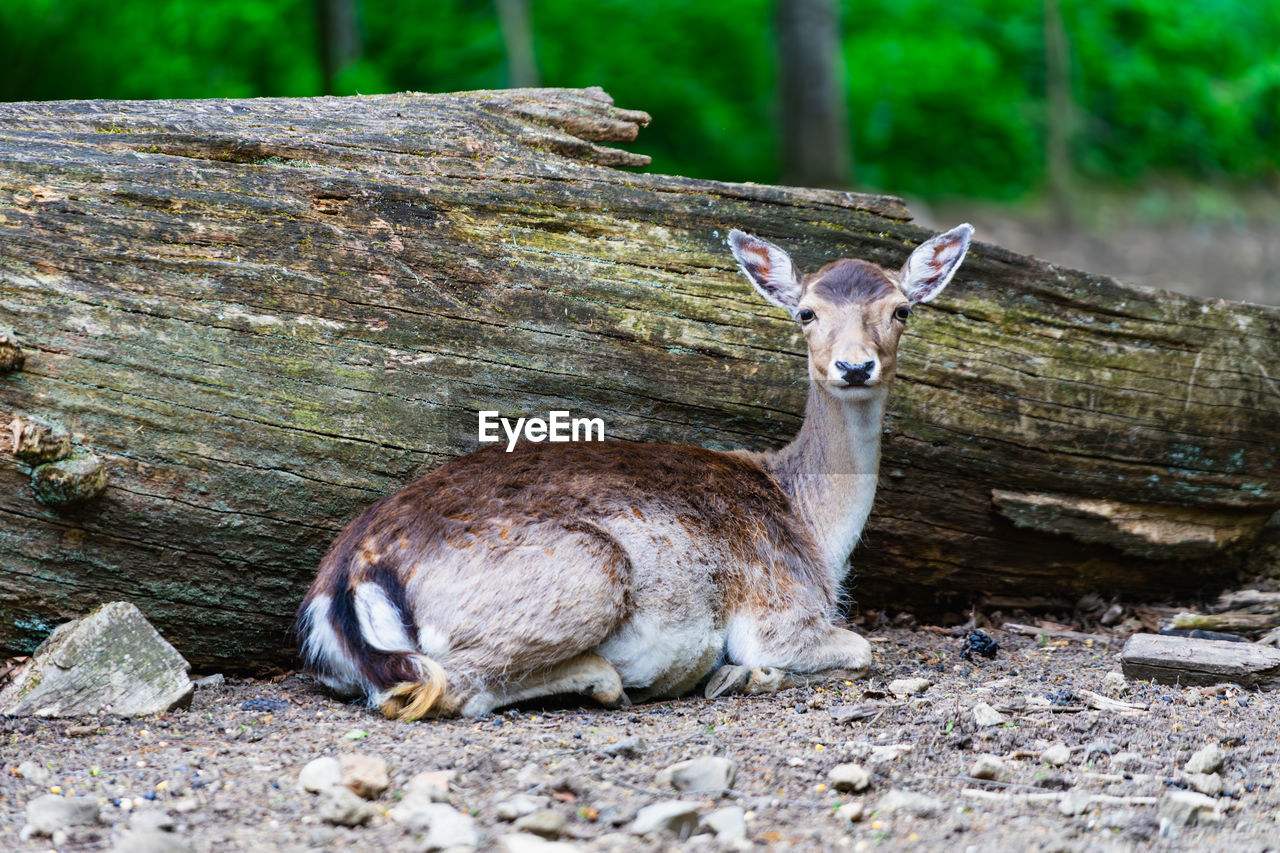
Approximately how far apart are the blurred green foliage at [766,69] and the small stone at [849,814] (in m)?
12.2

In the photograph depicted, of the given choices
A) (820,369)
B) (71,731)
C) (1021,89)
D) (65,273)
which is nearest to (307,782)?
(71,731)

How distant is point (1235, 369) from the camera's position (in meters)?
5.72

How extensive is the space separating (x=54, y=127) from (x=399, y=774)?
9.89 feet

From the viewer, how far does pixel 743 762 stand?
358 cm

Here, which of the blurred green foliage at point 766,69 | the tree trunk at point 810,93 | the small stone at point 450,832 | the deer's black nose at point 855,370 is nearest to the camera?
the small stone at point 450,832

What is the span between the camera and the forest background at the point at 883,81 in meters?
14.1

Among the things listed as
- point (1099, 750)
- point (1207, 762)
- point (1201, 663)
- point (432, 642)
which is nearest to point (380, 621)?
point (432, 642)

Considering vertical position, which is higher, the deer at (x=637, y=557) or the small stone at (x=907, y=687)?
the deer at (x=637, y=557)

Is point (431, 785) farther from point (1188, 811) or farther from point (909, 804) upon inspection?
point (1188, 811)

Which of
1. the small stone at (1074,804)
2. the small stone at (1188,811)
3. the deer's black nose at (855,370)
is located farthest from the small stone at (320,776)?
the deer's black nose at (855,370)

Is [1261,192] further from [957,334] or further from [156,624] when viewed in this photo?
[156,624]

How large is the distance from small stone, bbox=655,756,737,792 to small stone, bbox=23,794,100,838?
58.4 inches

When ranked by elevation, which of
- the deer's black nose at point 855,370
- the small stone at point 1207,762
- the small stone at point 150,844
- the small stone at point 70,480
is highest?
the deer's black nose at point 855,370

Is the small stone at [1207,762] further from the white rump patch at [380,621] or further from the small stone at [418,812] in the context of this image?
the white rump patch at [380,621]
